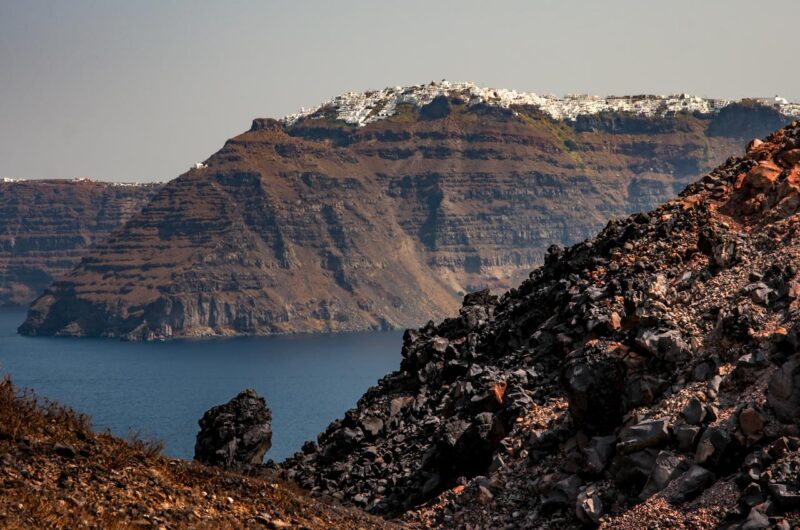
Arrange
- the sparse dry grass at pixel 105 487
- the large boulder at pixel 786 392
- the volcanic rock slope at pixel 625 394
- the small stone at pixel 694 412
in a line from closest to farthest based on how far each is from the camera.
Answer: the sparse dry grass at pixel 105 487, the large boulder at pixel 786 392, the volcanic rock slope at pixel 625 394, the small stone at pixel 694 412

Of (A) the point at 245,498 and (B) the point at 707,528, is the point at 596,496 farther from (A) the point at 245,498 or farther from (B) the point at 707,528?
(A) the point at 245,498

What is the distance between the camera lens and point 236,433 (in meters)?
40.0

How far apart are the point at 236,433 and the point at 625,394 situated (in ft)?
47.2

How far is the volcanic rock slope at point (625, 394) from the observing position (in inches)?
1049

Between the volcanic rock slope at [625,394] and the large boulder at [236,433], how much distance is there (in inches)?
61.7

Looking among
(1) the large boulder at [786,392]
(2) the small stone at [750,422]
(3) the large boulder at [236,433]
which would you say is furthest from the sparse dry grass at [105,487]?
(3) the large boulder at [236,433]

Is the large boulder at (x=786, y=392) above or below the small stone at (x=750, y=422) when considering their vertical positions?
above

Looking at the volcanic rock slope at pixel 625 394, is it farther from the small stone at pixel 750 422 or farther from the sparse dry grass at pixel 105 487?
the sparse dry grass at pixel 105 487

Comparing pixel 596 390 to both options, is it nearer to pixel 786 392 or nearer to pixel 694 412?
pixel 694 412

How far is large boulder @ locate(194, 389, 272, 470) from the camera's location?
39312 millimetres

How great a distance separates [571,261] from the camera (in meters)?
44.0

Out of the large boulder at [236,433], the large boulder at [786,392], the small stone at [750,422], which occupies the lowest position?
the large boulder at [236,433]

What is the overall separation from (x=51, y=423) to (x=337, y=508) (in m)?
7.84

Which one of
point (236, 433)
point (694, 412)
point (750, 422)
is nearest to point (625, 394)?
point (694, 412)
